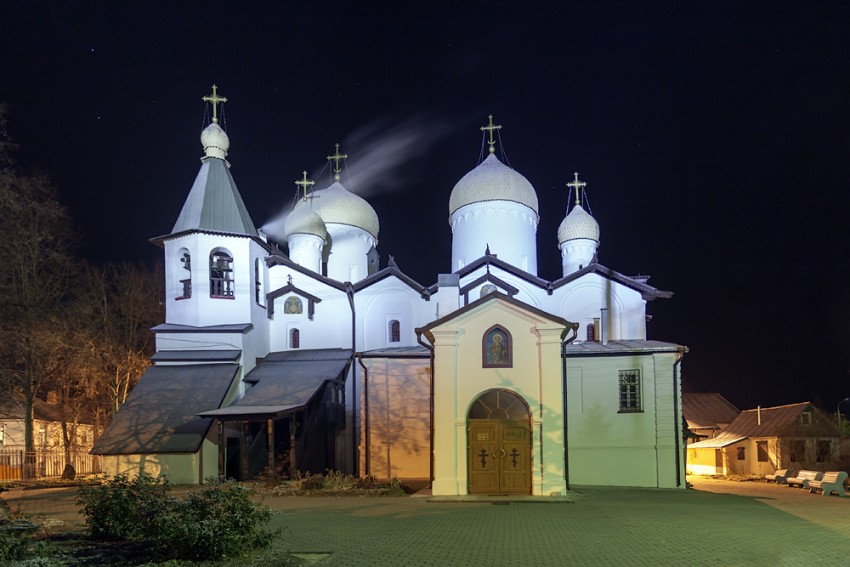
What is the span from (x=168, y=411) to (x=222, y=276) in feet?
17.9

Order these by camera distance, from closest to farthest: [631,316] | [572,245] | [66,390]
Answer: [631,316] < [66,390] < [572,245]

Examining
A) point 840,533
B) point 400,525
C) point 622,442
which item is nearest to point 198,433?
point 400,525

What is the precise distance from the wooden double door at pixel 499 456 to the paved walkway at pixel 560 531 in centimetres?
118

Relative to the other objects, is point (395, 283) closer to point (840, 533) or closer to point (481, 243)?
point (481, 243)

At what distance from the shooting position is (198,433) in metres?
20.0

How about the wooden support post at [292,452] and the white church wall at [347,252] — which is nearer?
the wooden support post at [292,452]

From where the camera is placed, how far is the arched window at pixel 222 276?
24.2 metres

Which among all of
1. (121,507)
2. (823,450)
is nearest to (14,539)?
(121,507)

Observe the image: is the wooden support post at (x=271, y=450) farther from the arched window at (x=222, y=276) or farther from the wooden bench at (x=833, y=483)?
the wooden bench at (x=833, y=483)

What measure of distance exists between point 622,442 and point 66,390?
22526mm

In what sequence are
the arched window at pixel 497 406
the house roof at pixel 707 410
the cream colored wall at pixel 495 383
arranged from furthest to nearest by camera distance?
the house roof at pixel 707 410 < the arched window at pixel 497 406 < the cream colored wall at pixel 495 383

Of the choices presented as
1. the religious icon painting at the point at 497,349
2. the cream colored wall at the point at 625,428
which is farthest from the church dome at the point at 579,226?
the religious icon painting at the point at 497,349

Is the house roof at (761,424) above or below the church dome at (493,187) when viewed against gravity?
below

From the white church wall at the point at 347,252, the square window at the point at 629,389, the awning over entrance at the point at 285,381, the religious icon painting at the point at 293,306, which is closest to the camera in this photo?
the awning over entrance at the point at 285,381
